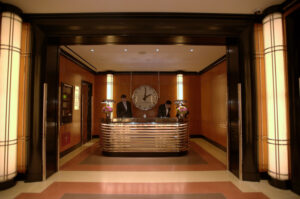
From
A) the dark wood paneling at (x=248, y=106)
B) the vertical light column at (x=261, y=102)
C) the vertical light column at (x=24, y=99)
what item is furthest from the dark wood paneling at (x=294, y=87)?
the vertical light column at (x=24, y=99)

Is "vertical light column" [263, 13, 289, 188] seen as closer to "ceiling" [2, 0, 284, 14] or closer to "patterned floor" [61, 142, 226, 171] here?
"ceiling" [2, 0, 284, 14]

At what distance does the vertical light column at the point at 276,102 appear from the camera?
10.9 feet

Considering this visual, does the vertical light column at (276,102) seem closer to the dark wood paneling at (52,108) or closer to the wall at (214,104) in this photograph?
the wall at (214,104)

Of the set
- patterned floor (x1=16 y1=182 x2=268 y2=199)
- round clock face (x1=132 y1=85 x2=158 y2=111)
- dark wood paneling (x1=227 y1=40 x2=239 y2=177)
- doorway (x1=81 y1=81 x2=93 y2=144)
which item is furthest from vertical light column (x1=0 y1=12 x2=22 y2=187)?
round clock face (x1=132 y1=85 x2=158 y2=111)

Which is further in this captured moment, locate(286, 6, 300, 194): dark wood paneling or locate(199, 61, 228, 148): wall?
locate(199, 61, 228, 148): wall

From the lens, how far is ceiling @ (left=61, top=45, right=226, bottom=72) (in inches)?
206

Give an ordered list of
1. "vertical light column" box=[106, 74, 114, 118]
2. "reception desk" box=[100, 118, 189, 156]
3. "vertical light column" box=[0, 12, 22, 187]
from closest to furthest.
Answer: "vertical light column" box=[0, 12, 22, 187] → "reception desk" box=[100, 118, 189, 156] → "vertical light column" box=[106, 74, 114, 118]

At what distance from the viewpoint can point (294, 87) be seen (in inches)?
128

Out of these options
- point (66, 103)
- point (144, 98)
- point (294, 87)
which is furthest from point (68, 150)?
point (294, 87)

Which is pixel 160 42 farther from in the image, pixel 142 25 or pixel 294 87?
pixel 294 87

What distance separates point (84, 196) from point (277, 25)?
4932 mm

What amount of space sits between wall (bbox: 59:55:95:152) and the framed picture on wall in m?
0.17

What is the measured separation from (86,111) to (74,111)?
1.40 m

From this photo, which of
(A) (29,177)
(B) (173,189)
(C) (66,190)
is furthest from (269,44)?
(A) (29,177)
